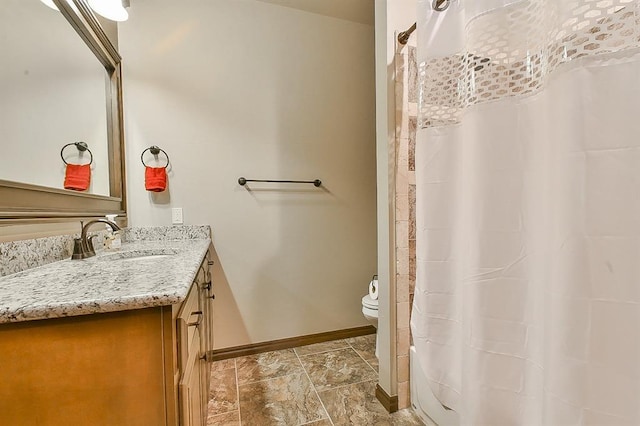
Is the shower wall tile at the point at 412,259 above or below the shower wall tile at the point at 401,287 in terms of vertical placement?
above

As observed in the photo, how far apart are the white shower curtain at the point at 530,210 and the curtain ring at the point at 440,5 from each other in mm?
24

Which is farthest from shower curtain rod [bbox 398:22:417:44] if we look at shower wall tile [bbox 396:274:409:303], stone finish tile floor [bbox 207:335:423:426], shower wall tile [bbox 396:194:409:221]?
stone finish tile floor [bbox 207:335:423:426]

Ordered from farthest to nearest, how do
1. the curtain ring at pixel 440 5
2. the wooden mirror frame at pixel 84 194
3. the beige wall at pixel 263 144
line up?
the beige wall at pixel 263 144 < the wooden mirror frame at pixel 84 194 < the curtain ring at pixel 440 5

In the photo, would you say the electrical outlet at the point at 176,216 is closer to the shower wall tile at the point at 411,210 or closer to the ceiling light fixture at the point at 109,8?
the ceiling light fixture at the point at 109,8

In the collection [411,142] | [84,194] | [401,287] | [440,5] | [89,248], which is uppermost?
Result: [440,5]

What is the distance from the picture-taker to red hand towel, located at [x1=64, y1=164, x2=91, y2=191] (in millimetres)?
1283

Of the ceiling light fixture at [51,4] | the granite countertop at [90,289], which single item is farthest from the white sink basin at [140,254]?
the ceiling light fixture at [51,4]

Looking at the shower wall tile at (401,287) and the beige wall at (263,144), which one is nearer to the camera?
the shower wall tile at (401,287)

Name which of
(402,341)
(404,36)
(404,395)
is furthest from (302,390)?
(404,36)

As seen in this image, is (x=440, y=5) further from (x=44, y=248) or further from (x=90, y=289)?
(x=44, y=248)

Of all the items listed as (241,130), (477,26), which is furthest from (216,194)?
(477,26)

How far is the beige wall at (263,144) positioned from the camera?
6.29ft

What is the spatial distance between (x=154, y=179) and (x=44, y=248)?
812 millimetres

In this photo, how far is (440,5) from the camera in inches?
33.4
